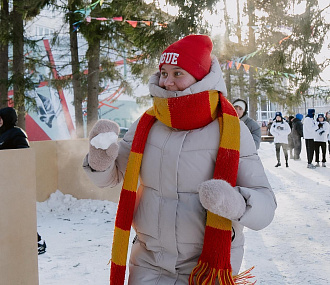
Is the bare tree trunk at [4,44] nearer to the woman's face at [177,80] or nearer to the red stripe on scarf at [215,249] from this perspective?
the woman's face at [177,80]

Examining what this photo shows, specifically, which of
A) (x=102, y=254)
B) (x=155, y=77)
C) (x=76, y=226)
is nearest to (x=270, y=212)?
(x=155, y=77)

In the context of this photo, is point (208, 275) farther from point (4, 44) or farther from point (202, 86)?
point (4, 44)

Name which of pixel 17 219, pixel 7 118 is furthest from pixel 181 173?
pixel 7 118

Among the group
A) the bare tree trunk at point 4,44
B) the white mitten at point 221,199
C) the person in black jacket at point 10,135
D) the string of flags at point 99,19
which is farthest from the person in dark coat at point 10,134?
the bare tree trunk at point 4,44

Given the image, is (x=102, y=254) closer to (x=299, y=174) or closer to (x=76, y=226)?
(x=76, y=226)

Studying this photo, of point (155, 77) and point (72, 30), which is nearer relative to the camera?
point (155, 77)

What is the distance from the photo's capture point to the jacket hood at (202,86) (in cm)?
178

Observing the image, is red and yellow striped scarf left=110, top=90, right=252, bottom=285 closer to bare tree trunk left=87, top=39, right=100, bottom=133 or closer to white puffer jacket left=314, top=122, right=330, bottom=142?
bare tree trunk left=87, top=39, right=100, bottom=133

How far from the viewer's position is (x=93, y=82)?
33.1 ft

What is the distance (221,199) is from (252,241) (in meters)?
3.86

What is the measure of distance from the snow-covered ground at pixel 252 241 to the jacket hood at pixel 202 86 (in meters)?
2.52

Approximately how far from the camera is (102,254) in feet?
15.4

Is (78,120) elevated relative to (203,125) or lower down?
lower down

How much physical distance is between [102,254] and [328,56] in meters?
9.08
